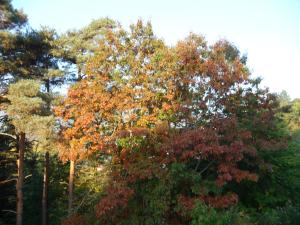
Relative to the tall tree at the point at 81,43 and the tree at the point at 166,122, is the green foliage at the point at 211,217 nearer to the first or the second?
the tree at the point at 166,122

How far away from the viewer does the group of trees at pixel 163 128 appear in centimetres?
1151

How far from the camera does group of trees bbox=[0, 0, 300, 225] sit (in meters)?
11.5

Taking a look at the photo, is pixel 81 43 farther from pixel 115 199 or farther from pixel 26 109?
pixel 115 199

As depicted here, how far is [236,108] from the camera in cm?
1273

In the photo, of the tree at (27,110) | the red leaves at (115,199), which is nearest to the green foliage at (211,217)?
the red leaves at (115,199)

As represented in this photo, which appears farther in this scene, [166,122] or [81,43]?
[81,43]

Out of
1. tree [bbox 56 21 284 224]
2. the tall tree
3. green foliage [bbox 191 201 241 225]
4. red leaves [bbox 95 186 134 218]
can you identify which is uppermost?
the tall tree

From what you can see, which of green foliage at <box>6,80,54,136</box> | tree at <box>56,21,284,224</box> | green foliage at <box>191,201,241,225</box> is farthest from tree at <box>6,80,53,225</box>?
green foliage at <box>191,201,241,225</box>

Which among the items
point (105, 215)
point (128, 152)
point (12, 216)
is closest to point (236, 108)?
point (128, 152)

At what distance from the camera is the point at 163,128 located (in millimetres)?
11844

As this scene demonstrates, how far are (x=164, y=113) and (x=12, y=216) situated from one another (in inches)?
551

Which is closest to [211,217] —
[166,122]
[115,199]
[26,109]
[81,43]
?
[115,199]

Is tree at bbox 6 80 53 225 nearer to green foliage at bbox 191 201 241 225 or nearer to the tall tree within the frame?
the tall tree

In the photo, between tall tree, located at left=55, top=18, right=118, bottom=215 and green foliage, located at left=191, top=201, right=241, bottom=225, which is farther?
tall tree, located at left=55, top=18, right=118, bottom=215
